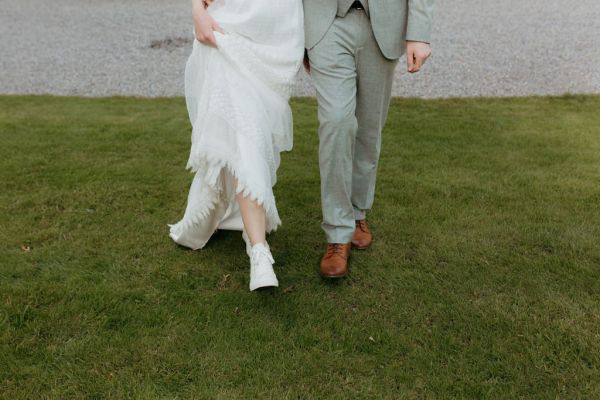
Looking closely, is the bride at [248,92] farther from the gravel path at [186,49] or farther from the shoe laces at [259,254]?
the gravel path at [186,49]

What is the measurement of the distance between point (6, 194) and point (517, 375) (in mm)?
3414

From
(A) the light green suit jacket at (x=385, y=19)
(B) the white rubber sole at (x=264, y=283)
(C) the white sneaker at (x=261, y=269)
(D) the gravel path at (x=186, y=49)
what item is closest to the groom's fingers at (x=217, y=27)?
(A) the light green suit jacket at (x=385, y=19)

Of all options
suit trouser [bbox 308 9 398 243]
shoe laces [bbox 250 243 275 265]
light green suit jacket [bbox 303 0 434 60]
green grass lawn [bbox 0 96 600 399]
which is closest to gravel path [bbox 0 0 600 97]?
green grass lawn [bbox 0 96 600 399]

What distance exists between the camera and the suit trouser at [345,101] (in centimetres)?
291

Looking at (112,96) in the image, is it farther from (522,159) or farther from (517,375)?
(517,375)

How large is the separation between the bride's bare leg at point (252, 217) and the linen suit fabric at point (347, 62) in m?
0.40

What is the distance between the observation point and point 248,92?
282cm

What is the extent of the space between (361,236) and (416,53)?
1.06 metres

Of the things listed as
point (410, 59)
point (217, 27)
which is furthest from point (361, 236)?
point (217, 27)

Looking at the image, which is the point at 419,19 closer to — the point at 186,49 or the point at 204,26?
the point at 204,26

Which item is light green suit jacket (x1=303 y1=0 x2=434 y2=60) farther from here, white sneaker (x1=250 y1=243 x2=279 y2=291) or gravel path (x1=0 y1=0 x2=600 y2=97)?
gravel path (x1=0 y1=0 x2=600 y2=97)

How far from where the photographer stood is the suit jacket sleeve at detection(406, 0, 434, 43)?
9.50 ft

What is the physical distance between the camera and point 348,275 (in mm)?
3184

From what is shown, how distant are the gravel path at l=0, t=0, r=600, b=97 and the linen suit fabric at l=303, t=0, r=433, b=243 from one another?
13.2ft
